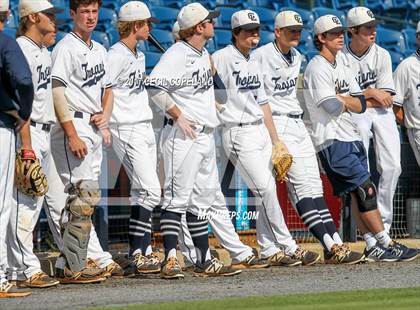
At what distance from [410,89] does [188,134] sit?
2.77 metres

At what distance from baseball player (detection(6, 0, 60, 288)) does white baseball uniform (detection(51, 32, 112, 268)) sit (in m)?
0.16

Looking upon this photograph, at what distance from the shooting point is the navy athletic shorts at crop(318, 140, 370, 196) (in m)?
9.44

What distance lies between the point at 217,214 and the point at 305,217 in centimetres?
81

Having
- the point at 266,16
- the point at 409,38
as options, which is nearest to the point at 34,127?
the point at 266,16

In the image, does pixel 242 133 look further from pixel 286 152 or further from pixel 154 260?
pixel 154 260

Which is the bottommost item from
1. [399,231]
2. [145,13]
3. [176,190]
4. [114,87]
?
[399,231]

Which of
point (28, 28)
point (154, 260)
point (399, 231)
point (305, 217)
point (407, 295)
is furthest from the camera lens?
point (399, 231)

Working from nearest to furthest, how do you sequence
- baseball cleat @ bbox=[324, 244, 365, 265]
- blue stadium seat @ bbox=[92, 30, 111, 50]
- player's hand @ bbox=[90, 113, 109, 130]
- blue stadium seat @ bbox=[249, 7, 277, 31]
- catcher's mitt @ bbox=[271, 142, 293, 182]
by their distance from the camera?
1. player's hand @ bbox=[90, 113, 109, 130]
2. catcher's mitt @ bbox=[271, 142, 293, 182]
3. baseball cleat @ bbox=[324, 244, 365, 265]
4. blue stadium seat @ bbox=[92, 30, 111, 50]
5. blue stadium seat @ bbox=[249, 7, 277, 31]

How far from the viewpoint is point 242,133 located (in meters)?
9.12

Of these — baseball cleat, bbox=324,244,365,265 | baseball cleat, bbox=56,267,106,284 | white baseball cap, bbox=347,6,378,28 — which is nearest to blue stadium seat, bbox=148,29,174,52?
white baseball cap, bbox=347,6,378,28

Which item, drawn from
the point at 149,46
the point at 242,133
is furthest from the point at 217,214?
the point at 149,46

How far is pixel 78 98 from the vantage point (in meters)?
8.19

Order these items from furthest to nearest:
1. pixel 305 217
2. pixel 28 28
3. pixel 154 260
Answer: pixel 305 217
pixel 154 260
pixel 28 28

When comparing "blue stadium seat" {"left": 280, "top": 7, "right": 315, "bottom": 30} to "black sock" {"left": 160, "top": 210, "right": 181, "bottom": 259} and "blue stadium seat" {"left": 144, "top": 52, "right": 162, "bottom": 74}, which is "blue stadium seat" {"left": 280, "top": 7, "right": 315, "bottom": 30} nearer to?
"blue stadium seat" {"left": 144, "top": 52, "right": 162, "bottom": 74}
